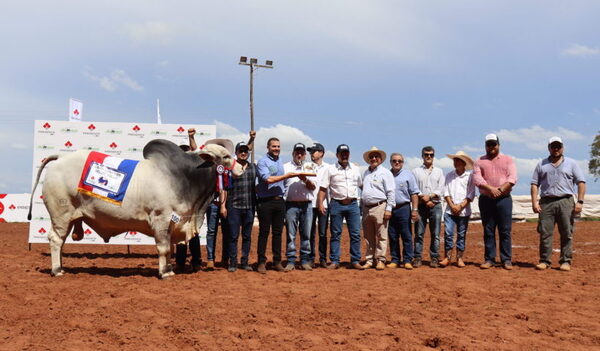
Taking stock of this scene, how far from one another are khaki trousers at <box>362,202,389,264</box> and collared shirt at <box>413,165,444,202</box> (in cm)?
84

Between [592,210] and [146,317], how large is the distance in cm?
2476

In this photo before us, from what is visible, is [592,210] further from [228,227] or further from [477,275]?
[228,227]

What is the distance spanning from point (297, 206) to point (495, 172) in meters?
3.39

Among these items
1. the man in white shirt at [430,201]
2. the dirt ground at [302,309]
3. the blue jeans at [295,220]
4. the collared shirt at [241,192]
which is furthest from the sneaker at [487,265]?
the collared shirt at [241,192]

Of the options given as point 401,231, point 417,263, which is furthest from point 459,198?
point 417,263

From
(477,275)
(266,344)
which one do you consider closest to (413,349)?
(266,344)

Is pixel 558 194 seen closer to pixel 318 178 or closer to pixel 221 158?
pixel 318 178

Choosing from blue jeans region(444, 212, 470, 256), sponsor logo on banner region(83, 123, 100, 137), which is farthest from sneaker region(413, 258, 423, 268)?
sponsor logo on banner region(83, 123, 100, 137)

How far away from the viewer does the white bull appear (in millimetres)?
7613

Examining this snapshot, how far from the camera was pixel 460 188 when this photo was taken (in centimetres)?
893

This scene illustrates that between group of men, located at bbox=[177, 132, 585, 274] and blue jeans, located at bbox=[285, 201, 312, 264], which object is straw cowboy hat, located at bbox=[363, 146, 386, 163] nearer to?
group of men, located at bbox=[177, 132, 585, 274]

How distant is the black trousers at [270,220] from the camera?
820 cm

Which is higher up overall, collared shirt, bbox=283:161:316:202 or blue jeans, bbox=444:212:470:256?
collared shirt, bbox=283:161:316:202

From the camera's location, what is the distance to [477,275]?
26.7 ft
